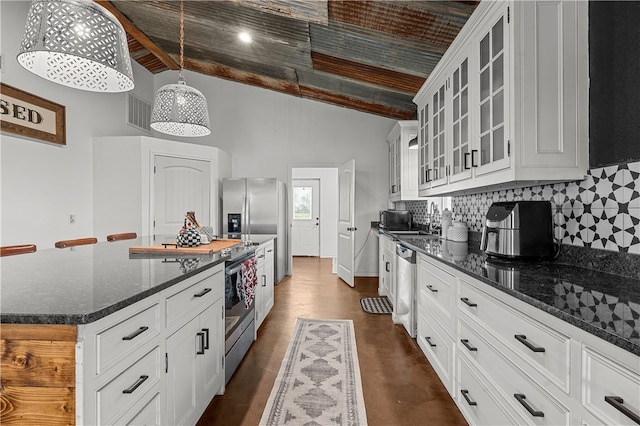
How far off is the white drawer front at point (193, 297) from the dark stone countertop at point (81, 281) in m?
0.09

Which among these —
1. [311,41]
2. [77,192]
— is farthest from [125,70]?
[77,192]

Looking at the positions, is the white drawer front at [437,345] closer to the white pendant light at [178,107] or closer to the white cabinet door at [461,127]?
the white cabinet door at [461,127]

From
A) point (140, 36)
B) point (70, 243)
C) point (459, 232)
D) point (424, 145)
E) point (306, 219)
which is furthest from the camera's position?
point (306, 219)

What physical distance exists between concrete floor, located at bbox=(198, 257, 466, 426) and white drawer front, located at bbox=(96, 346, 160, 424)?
0.84 metres

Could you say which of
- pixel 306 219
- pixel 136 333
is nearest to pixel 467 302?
pixel 136 333

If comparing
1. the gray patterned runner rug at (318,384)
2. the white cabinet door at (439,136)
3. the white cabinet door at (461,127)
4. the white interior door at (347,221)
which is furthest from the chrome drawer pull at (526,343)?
the white interior door at (347,221)

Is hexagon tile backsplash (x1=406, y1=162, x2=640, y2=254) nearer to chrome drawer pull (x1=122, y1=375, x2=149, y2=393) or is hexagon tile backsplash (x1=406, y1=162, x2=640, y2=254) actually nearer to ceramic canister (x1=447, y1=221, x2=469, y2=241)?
ceramic canister (x1=447, y1=221, x2=469, y2=241)

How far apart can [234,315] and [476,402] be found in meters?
1.57

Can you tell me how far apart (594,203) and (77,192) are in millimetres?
5425

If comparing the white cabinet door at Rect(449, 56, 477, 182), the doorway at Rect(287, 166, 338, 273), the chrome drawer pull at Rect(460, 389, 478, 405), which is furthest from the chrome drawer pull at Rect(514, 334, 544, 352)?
the doorway at Rect(287, 166, 338, 273)

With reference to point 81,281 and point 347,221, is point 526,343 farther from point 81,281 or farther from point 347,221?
point 347,221

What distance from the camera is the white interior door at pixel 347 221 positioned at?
521cm

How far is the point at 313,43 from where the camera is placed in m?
3.83

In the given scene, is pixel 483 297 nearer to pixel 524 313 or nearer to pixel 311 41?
pixel 524 313
